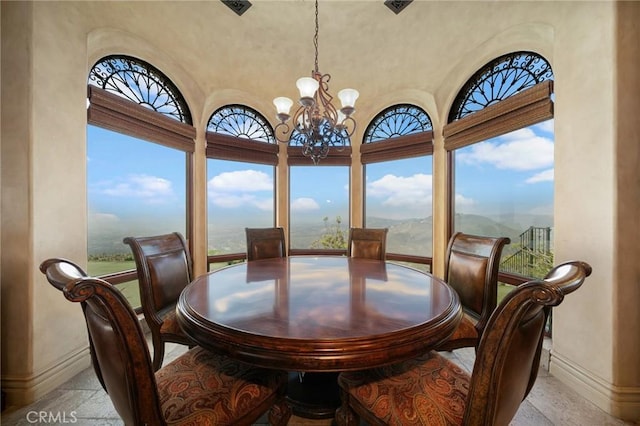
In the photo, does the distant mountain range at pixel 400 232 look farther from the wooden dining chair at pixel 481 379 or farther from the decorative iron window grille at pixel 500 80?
the wooden dining chair at pixel 481 379

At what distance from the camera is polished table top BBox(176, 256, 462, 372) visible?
0.85 meters

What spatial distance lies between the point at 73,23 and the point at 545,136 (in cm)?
399

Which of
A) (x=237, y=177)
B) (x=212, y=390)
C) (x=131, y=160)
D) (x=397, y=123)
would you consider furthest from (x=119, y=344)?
(x=397, y=123)

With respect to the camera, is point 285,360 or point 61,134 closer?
point 285,360

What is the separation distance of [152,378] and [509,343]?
1110 mm

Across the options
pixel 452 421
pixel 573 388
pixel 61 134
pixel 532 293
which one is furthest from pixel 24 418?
pixel 573 388

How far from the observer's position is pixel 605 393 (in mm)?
1534

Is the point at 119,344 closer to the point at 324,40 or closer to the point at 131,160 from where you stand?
the point at 131,160

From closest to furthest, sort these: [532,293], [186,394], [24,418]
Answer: [532,293] < [186,394] < [24,418]

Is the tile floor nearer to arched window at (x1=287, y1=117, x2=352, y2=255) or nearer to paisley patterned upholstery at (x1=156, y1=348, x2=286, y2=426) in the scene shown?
paisley patterned upholstery at (x1=156, y1=348, x2=286, y2=426)

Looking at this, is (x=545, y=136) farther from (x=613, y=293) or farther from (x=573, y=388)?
(x=573, y=388)

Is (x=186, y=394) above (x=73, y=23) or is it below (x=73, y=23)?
below

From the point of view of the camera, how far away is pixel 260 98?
3.47m

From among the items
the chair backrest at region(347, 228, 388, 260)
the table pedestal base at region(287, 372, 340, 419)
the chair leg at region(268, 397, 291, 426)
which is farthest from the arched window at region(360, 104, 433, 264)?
the chair leg at region(268, 397, 291, 426)
